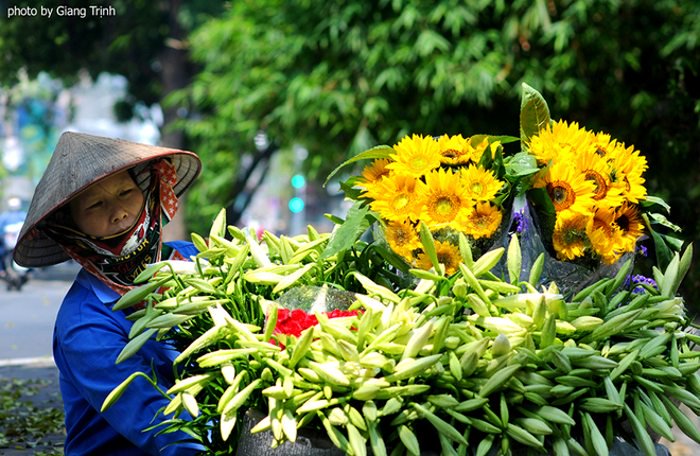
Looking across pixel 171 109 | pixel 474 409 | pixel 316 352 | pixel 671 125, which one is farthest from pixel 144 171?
pixel 171 109

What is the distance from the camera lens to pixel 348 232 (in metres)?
2.04

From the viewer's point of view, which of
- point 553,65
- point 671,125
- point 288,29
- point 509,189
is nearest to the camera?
point 509,189

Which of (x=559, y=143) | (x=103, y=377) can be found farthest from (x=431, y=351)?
(x=103, y=377)

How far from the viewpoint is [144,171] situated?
2572 mm

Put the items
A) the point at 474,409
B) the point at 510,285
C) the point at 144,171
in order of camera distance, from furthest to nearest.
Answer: the point at 144,171 → the point at 510,285 → the point at 474,409

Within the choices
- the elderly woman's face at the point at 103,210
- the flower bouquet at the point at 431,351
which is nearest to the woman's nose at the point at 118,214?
the elderly woman's face at the point at 103,210

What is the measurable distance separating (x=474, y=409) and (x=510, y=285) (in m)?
0.26

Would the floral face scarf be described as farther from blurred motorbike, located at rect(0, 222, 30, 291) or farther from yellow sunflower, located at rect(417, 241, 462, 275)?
blurred motorbike, located at rect(0, 222, 30, 291)

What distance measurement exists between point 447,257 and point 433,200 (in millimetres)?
117

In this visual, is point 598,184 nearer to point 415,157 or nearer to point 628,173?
point 628,173

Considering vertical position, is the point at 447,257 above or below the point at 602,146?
below

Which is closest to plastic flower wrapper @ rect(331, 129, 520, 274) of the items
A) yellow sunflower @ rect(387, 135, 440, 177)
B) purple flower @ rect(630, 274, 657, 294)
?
yellow sunflower @ rect(387, 135, 440, 177)

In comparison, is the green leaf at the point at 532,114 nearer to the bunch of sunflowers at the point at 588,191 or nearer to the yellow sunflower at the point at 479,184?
the bunch of sunflowers at the point at 588,191

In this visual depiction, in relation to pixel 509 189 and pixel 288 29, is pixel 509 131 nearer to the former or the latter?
pixel 288 29
